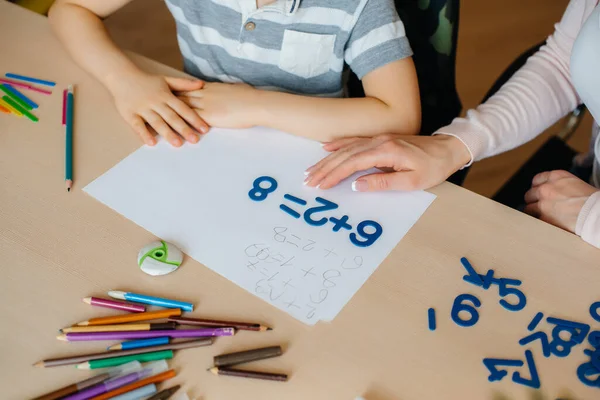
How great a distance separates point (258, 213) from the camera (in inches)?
27.2

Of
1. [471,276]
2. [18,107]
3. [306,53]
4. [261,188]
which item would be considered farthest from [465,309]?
[18,107]

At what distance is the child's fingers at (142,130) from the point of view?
2.55 ft

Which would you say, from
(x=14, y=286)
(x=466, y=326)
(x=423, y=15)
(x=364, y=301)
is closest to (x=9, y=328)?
(x=14, y=286)

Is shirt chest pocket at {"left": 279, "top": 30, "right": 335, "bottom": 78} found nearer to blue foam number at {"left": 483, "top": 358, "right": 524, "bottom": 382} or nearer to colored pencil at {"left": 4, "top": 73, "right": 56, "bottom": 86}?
colored pencil at {"left": 4, "top": 73, "right": 56, "bottom": 86}

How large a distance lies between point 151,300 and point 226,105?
315 mm

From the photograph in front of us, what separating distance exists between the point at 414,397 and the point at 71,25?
29.0 inches

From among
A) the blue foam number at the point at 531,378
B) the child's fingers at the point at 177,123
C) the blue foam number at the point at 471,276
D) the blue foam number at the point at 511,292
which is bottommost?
the blue foam number at the point at 531,378

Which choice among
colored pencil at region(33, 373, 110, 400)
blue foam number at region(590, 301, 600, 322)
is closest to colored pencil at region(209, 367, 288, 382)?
colored pencil at region(33, 373, 110, 400)

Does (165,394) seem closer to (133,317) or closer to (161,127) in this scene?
(133,317)

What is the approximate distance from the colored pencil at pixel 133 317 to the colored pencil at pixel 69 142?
0.66ft

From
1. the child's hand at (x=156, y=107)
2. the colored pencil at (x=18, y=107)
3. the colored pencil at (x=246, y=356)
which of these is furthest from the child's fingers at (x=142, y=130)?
the colored pencil at (x=246, y=356)

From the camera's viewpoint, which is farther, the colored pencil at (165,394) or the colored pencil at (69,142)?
the colored pencil at (69,142)

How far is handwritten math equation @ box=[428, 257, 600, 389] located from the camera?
562mm

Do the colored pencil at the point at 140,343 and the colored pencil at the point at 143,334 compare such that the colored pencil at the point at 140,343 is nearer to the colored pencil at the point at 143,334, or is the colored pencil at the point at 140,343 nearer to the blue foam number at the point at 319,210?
the colored pencil at the point at 143,334
